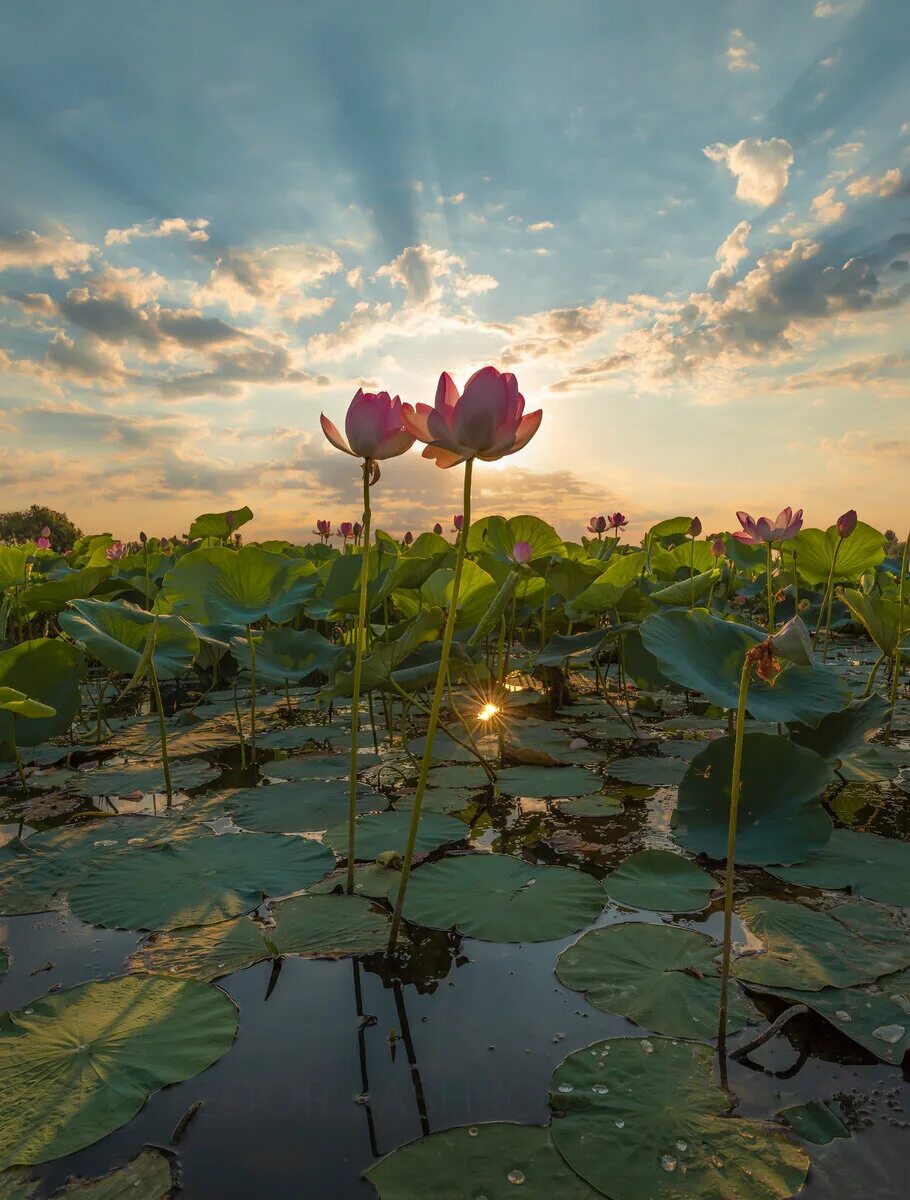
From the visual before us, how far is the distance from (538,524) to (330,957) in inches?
98.0

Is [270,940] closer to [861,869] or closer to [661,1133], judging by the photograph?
[661,1133]

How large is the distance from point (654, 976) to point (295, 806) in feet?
4.60

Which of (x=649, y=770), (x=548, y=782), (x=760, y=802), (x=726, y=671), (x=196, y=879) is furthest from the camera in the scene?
(x=649, y=770)

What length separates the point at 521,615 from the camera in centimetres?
480

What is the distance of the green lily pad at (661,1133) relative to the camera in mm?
970

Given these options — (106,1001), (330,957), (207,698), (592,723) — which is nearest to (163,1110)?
(106,1001)

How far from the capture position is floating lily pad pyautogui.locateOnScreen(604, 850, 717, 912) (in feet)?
5.71

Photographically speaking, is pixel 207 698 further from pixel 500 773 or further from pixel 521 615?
pixel 500 773

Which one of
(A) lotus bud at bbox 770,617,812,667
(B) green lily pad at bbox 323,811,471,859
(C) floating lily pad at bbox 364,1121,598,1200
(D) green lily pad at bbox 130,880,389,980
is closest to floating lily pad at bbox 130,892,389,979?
(D) green lily pad at bbox 130,880,389,980

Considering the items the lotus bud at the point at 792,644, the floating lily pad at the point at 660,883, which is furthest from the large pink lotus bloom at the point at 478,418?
the floating lily pad at the point at 660,883

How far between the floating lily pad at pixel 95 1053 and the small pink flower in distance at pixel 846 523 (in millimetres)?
3767

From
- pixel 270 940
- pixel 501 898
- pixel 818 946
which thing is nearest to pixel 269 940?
pixel 270 940

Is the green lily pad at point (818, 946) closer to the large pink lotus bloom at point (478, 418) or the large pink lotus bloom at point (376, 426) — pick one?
the large pink lotus bloom at point (478, 418)

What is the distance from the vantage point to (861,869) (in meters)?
1.90
